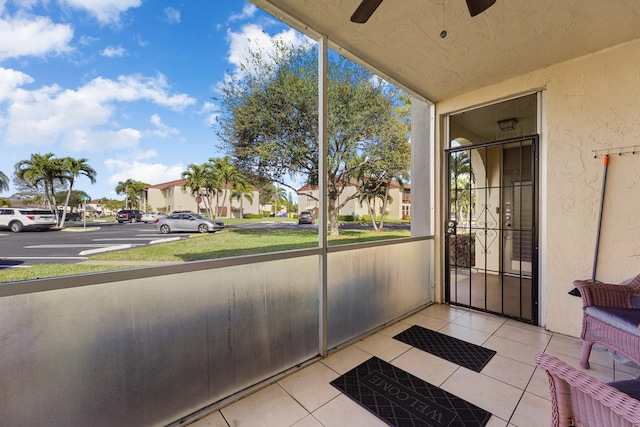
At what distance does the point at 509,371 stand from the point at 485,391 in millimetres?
390

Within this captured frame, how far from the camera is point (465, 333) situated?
2650 millimetres

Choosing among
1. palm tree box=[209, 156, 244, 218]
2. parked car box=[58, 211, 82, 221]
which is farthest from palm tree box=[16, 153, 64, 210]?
palm tree box=[209, 156, 244, 218]

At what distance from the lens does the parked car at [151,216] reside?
1.83m

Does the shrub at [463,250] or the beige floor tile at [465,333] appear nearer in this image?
the beige floor tile at [465,333]

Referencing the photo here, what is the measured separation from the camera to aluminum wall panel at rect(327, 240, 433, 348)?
2.37 m

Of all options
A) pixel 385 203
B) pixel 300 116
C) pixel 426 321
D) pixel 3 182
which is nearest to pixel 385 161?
pixel 385 203

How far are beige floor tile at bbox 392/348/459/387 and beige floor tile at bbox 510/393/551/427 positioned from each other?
1.43ft

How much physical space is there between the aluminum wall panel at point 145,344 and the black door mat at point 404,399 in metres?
0.54

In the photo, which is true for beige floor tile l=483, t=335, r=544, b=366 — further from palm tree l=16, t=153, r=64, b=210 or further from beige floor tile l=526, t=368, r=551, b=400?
palm tree l=16, t=153, r=64, b=210

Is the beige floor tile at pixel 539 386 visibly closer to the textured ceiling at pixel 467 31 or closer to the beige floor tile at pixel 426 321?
the beige floor tile at pixel 426 321

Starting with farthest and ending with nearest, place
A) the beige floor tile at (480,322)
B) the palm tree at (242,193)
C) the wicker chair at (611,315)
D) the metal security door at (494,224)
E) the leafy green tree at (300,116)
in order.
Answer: the leafy green tree at (300,116) → the metal security door at (494,224) → the beige floor tile at (480,322) → the palm tree at (242,193) → the wicker chair at (611,315)

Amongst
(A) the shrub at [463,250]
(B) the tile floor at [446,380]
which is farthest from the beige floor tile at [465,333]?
(A) the shrub at [463,250]

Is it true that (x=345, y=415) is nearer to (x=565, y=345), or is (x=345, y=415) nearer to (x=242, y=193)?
(x=242, y=193)

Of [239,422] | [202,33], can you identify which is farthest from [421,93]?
[239,422]
